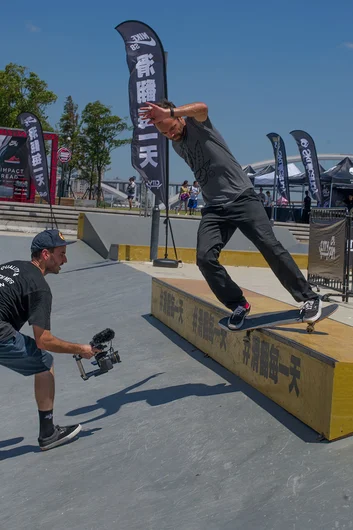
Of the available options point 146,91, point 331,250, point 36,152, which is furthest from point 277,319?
point 36,152

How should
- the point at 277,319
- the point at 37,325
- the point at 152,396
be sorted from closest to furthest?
the point at 37,325
the point at 277,319
the point at 152,396

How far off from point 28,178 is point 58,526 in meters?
21.2

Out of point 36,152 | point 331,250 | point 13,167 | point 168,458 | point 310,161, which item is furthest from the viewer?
point 310,161

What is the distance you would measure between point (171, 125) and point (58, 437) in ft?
7.44

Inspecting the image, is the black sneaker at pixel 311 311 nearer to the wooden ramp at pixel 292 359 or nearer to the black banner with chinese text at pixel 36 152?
the wooden ramp at pixel 292 359

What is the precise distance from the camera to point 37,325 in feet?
12.6

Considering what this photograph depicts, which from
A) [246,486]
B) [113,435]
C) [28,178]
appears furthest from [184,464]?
[28,178]

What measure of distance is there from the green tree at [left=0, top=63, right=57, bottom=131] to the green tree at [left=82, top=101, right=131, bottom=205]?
3285 mm

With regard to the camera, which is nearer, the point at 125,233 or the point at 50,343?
the point at 50,343

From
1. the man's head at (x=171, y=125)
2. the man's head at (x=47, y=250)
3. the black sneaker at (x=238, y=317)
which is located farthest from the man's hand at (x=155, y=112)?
the black sneaker at (x=238, y=317)

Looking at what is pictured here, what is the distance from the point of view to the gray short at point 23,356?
12.9 feet

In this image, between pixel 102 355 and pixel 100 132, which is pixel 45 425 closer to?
pixel 102 355

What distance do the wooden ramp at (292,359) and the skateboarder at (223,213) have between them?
311 millimetres

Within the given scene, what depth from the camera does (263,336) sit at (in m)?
4.36
